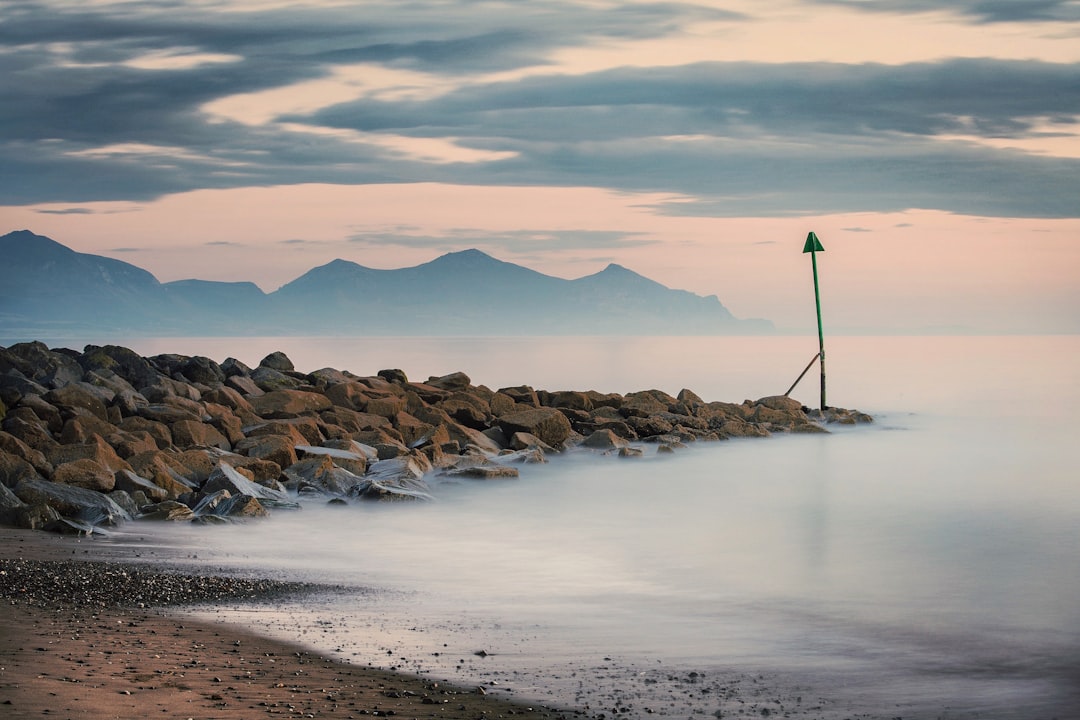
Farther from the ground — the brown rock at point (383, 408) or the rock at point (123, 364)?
the rock at point (123, 364)

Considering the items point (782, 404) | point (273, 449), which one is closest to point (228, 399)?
point (273, 449)

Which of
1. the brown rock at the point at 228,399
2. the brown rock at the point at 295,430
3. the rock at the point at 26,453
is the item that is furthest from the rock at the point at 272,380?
the rock at the point at 26,453

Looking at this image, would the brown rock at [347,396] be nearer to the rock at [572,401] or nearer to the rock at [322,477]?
the rock at [572,401]

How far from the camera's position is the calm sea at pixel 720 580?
840cm

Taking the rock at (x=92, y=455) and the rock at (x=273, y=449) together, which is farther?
the rock at (x=273, y=449)

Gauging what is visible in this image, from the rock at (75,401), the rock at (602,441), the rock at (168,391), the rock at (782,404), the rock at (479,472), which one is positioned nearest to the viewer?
the rock at (479,472)

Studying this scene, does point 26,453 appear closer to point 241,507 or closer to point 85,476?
point 85,476

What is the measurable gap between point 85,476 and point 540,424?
11.2 m

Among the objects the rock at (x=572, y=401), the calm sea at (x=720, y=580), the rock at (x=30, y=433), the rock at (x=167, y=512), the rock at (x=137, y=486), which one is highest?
the rock at (x=572, y=401)

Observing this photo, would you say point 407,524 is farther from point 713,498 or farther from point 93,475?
Result: point 713,498

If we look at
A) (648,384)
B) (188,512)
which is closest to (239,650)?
(188,512)

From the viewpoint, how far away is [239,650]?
8.25m

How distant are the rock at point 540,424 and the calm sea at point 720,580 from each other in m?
0.94

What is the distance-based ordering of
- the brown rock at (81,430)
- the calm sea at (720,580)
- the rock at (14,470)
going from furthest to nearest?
the brown rock at (81,430)
the rock at (14,470)
the calm sea at (720,580)
